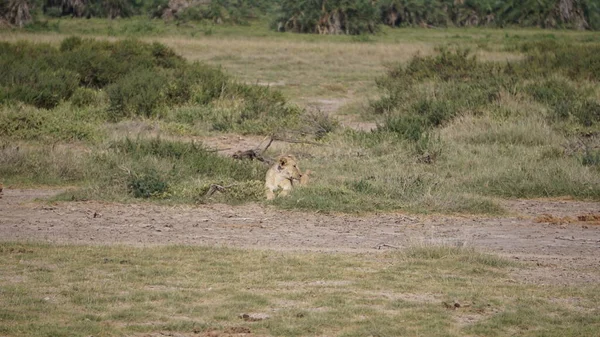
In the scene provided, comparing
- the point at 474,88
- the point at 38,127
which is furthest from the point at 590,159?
the point at 38,127

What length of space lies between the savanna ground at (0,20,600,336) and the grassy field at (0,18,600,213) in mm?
56

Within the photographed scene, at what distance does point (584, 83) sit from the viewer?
23.7 m

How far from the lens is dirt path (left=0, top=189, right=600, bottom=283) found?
381 inches

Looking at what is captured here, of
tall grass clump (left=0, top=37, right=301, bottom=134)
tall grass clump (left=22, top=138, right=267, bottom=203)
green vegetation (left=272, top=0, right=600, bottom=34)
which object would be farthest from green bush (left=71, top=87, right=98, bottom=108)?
green vegetation (left=272, top=0, right=600, bottom=34)

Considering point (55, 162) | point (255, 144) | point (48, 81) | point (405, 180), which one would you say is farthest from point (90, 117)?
Answer: point (405, 180)

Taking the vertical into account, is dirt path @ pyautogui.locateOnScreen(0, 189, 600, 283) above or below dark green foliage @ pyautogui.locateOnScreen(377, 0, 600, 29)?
above

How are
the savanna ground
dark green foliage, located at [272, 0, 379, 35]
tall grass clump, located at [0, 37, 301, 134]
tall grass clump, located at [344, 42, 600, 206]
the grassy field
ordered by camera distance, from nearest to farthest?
the savanna ground, the grassy field, tall grass clump, located at [344, 42, 600, 206], tall grass clump, located at [0, 37, 301, 134], dark green foliage, located at [272, 0, 379, 35]

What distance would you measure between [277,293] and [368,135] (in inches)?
358

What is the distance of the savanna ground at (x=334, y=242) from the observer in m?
7.02

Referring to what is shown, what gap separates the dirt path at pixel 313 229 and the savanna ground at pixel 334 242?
0.03m

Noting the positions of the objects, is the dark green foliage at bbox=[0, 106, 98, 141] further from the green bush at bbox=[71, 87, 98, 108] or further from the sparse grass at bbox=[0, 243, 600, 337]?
the sparse grass at bbox=[0, 243, 600, 337]

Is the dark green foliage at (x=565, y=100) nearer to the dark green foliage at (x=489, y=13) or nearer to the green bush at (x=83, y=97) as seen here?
the green bush at (x=83, y=97)

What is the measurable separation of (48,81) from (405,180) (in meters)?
10.3

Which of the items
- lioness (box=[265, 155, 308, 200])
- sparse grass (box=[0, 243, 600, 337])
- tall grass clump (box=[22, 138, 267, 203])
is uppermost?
sparse grass (box=[0, 243, 600, 337])
